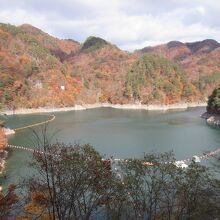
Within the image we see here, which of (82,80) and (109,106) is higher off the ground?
Answer: (82,80)

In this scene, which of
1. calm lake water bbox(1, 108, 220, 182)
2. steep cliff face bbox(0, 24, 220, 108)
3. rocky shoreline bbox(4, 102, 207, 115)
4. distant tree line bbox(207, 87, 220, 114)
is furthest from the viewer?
steep cliff face bbox(0, 24, 220, 108)

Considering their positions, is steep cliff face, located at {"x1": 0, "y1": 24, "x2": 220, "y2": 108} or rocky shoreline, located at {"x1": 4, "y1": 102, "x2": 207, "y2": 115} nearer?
rocky shoreline, located at {"x1": 4, "y1": 102, "x2": 207, "y2": 115}

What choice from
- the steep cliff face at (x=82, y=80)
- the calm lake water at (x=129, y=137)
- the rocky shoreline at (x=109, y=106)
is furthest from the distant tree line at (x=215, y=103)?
the steep cliff face at (x=82, y=80)

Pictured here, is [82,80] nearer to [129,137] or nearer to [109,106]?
[109,106]

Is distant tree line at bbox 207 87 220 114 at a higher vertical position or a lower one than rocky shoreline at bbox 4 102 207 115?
higher

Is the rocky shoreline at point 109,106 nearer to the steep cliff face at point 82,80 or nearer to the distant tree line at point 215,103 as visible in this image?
the steep cliff face at point 82,80

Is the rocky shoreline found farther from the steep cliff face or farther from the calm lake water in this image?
the calm lake water

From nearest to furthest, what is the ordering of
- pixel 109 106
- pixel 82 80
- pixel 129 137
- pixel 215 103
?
pixel 129 137
pixel 215 103
pixel 109 106
pixel 82 80

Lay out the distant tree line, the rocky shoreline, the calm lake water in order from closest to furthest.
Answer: the calm lake water, the distant tree line, the rocky shoreline

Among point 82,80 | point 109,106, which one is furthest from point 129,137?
point 82,80

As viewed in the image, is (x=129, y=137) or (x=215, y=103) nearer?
(x=129, y=137)

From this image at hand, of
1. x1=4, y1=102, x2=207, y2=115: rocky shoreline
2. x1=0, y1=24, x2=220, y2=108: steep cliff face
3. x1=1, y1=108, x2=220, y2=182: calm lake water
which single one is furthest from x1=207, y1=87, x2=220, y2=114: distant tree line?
x1=0, y1=24, x2=220, y2=108: steep cliff face

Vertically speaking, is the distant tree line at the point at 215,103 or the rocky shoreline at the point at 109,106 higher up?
the distant tree line at the point at 215,103

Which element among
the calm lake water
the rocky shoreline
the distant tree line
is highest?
the distant tree line
